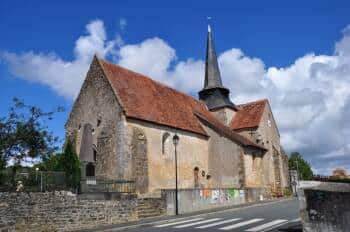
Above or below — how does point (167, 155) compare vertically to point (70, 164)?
above

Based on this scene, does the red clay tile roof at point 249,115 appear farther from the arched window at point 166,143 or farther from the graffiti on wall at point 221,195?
the arched window at point 166,143

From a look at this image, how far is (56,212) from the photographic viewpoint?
1525 cm

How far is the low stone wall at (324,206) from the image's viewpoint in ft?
29.1

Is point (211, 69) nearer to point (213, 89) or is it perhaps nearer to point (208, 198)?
point (213, 89)

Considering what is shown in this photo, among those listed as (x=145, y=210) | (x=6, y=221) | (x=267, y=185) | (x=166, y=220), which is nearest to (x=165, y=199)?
(x=145, y=210)

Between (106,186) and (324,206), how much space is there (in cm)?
1322

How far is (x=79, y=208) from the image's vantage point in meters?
16.1

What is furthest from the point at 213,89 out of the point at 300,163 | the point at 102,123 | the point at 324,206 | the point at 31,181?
the point at 300,163

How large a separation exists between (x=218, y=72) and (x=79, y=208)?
93.3ft

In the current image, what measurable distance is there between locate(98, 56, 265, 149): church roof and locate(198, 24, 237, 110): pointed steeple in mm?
3976

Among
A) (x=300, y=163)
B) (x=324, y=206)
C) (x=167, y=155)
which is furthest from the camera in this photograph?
(x=300, y=163)

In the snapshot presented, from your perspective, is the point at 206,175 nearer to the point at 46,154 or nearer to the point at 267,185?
the point at 267,185

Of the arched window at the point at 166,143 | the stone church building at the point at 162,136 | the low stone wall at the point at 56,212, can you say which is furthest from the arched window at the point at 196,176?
the low stone wall at the point at 56,212

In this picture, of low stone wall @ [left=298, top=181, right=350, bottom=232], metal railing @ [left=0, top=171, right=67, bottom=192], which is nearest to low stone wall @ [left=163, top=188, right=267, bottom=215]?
metal railing @ [left=0, top=171, right=67, bottom=192]
